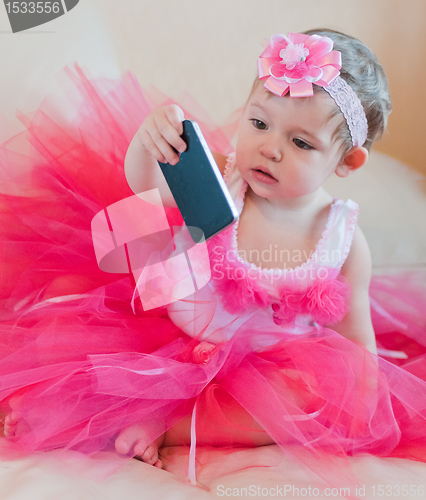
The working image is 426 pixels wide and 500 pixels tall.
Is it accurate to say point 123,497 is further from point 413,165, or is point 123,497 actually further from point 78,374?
point 413,165

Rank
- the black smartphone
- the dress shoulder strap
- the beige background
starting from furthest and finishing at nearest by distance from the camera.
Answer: the beige background, the dress shoulder strap, the black smartphone

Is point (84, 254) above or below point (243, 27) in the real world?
below

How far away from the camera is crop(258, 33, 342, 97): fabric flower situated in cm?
62

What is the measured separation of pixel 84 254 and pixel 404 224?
747 mm

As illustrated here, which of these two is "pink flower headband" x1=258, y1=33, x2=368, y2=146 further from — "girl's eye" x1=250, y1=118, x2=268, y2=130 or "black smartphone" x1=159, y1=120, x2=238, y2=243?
"black smartphone" x1=159, y1=120, x2=238, y2=243

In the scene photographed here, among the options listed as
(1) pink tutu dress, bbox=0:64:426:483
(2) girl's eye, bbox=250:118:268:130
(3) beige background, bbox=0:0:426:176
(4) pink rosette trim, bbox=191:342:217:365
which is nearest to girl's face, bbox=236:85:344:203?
(2) girl's eye, bbox=250:118:268:130

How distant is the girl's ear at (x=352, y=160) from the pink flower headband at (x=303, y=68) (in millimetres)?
83

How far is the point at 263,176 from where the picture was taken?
2.25 ft

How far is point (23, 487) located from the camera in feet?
1.68

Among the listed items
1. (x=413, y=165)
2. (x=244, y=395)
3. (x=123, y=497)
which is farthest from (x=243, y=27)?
(x=123, y=497)

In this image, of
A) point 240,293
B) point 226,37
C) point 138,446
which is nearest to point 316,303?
point 240,293

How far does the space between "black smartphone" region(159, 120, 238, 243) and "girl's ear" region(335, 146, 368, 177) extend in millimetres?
281

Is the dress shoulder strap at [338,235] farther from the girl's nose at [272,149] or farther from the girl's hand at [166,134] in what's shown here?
the girl's hand at [166,134]

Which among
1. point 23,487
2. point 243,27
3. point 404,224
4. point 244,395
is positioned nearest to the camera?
point 23,487
